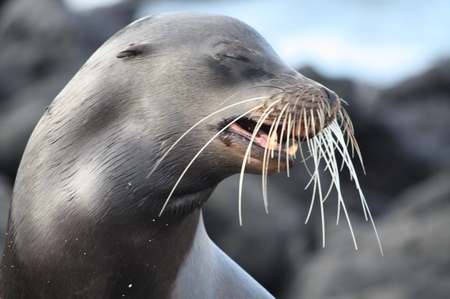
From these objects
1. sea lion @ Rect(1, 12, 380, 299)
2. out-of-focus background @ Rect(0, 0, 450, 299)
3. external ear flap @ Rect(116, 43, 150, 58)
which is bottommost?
out-of-focus background @ Rect(0, 0, 450, 299)

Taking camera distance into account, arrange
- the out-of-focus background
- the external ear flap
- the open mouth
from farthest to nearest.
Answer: the out-of-focus background
the external ear flap
the open mouth

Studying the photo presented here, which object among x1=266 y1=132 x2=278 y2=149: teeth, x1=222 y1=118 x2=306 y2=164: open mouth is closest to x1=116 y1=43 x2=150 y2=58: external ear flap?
x1=222 y1=118 x2=306 y2=164: open mouth

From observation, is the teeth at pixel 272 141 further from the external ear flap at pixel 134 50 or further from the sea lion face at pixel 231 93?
the external ear flap at pixel 134 50

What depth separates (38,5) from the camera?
14.6 metres

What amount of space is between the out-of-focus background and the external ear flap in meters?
4.56

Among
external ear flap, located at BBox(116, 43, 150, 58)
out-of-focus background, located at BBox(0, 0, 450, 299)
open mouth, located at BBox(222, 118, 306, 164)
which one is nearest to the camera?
open mouth, located at BBox(222, 118, 306, 164)

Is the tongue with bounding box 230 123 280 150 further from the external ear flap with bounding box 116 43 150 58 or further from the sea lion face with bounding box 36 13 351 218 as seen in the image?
the external ear flap with bounding box 116 43 150 58

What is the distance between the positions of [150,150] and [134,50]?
51cm

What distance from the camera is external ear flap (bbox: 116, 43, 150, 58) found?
331cm

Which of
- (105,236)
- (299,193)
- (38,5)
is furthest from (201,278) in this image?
(38,5)

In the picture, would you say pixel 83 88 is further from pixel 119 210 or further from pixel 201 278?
pixel 201 278

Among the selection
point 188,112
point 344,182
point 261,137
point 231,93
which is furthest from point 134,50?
point 344,182

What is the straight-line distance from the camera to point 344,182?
568 inches

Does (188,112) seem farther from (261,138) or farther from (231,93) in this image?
(261,138)
